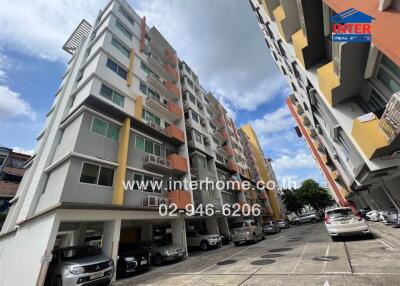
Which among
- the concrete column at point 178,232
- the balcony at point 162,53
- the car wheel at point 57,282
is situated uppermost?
the balcony at point 162,53

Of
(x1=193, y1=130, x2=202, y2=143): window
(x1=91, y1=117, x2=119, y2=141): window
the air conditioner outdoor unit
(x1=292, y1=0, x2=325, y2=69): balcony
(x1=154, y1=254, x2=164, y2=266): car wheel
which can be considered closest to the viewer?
(x1=292, y1=0, x2=325, y2=69): balcony

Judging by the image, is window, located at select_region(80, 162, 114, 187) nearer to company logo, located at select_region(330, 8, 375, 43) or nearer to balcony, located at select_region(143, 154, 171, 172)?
balcony, located at select_region(143, 154, 171, 172)

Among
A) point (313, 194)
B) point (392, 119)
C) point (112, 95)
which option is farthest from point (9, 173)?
point (313, 194)

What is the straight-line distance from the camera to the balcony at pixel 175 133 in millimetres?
19578

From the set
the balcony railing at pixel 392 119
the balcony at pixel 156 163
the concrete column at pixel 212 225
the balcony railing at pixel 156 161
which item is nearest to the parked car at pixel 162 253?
the balcony at pixel 156 163

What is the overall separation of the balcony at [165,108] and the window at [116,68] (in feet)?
9.20

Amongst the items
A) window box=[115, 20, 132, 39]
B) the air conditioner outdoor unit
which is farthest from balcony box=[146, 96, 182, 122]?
the air conditioner outdoor unit

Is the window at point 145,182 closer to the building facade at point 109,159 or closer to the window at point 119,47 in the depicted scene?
the building facade at point 109,159

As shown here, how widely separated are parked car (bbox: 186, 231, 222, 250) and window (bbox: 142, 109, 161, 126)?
38.4 ft

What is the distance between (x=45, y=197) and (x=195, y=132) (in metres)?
16.4

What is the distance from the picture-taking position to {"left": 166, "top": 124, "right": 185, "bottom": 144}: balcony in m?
19.6

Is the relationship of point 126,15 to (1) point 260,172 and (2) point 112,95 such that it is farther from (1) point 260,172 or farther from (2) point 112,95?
(1) point 260,172

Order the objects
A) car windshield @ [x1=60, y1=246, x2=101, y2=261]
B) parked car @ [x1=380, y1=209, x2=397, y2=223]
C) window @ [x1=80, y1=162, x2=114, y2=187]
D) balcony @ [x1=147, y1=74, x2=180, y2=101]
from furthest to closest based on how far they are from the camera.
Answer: balcony @ [x1=147, y1=74, x2=180, y2=101] < parked car @ [x1=380, y1=209, x2=397, y2=223] < window @ [x1=80, y1=162, x2=114, y2=187] < car windshield @ [x1=60, y1=246, x2=101, y2=261]

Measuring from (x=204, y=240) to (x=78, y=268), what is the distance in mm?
13087
